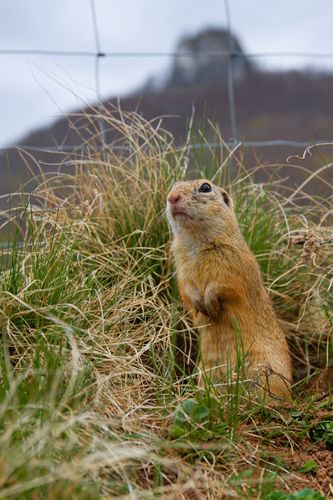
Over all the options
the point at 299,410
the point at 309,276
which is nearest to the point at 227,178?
the point at 309,276

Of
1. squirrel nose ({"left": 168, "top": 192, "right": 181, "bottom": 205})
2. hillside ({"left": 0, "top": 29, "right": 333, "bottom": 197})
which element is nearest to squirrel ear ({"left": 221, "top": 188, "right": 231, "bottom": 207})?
squirrel nose ({"left": 168, "top": 192, "right": 181, "bottom": 205})

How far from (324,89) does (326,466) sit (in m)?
13.0

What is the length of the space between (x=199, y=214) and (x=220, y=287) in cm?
38

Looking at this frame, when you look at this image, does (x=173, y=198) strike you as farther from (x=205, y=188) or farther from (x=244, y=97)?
(x=244, y=97)

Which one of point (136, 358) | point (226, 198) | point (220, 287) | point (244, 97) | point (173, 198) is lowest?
point (244, 97)

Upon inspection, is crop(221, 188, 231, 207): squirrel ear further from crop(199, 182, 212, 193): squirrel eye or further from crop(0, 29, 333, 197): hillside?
crop(0, 29, 333, 197): hillside

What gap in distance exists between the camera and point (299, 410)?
3.38m

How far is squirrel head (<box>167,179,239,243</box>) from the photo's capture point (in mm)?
3828

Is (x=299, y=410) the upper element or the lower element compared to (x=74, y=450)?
lower

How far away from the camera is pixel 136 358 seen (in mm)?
3449

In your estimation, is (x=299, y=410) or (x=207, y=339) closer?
(x=299, y=410)

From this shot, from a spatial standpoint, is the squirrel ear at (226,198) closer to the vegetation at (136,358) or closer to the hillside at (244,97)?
the vegetation at (136,358)

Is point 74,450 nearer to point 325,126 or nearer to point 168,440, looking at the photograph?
point 168,440

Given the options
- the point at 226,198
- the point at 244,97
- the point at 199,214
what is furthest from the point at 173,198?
the point at 244,97
